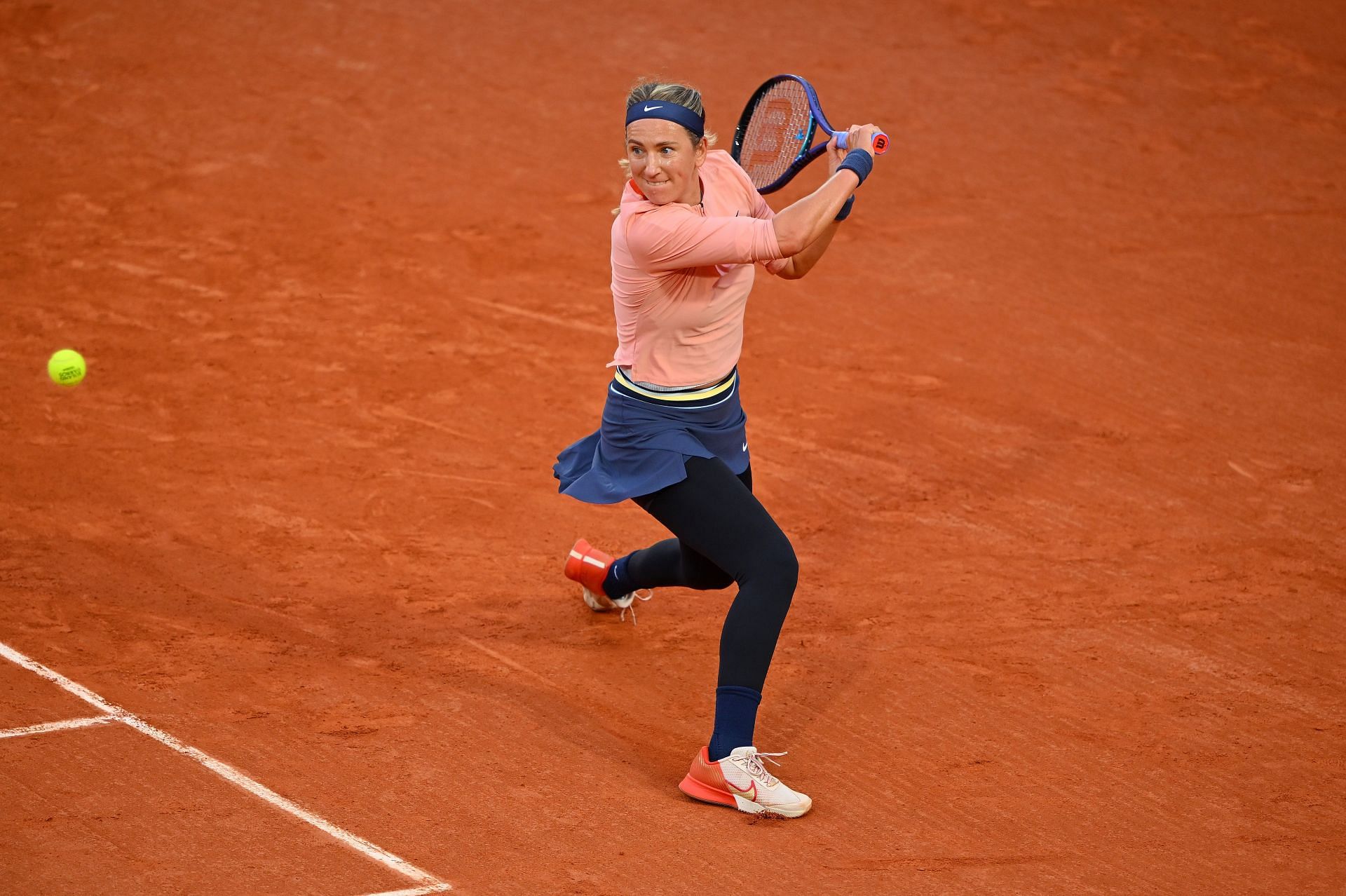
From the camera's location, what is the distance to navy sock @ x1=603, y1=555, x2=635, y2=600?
538 centimetres

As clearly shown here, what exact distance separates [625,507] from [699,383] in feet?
7.88

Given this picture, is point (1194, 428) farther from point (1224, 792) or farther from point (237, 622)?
point (237, 622)

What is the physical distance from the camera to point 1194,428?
7344 millimetres

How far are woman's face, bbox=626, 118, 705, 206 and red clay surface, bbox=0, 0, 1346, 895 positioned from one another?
74.6 inches

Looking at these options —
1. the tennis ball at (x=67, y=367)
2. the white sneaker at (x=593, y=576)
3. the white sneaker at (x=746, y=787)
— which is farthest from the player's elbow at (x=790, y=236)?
the tennis ball at (x=67, y=367)

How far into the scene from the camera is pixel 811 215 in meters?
3.94

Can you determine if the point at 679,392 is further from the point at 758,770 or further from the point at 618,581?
the point at 618,581

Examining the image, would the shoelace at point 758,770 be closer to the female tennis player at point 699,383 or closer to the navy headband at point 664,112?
the female tennis player at point 699,383

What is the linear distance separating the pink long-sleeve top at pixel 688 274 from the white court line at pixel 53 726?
2134 millimetres

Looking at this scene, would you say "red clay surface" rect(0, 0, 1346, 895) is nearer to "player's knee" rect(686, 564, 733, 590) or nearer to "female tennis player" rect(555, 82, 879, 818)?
"female tennis player" rect(555, 82, 879, 818)

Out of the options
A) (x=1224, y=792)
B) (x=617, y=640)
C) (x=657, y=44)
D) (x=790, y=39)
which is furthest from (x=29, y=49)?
(x=1224, y=792)

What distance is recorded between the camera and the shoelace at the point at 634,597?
569 cm

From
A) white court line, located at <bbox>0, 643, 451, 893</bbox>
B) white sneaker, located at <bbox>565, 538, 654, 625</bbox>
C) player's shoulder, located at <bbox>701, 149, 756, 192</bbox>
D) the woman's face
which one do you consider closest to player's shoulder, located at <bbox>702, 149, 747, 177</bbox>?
player's shoulder, located at <bbox>701, 149, 756, 192</bbox>

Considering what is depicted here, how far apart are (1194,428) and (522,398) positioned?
11.8ft
